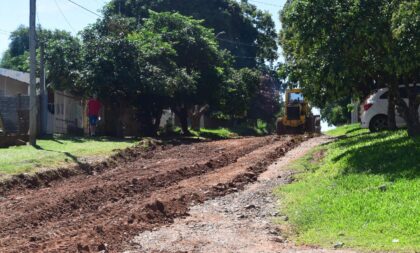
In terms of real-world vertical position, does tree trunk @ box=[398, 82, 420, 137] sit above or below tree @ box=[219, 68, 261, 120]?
below

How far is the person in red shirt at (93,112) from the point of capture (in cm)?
2902

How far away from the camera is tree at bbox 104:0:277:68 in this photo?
53969 mm

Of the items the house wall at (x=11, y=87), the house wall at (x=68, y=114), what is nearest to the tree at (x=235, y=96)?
the house wall at (x=68, y=114)

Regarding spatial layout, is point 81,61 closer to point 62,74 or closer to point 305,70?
point 62,74

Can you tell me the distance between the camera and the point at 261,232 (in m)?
9.90

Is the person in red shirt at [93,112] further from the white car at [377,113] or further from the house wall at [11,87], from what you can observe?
the white car at [377,113]

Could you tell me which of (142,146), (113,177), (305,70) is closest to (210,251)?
(113,177)

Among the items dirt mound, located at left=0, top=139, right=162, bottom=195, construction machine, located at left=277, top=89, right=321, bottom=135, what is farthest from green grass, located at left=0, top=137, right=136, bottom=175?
construction machine, located at left=277, top=89, right=321, bottom=135

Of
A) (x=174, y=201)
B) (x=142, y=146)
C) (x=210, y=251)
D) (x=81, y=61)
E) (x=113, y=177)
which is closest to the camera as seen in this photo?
(x=210, y=251)

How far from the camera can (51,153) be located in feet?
65.4

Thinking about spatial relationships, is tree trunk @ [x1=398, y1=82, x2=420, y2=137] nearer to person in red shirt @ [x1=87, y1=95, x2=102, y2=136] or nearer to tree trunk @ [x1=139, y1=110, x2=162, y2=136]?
person in red shirt @ [x1=87, y1=95, x2=102, y2=136]

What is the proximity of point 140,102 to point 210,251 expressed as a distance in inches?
1002

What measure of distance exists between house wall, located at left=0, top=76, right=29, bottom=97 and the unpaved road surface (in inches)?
1000

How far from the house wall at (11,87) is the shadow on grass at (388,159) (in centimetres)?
2395
